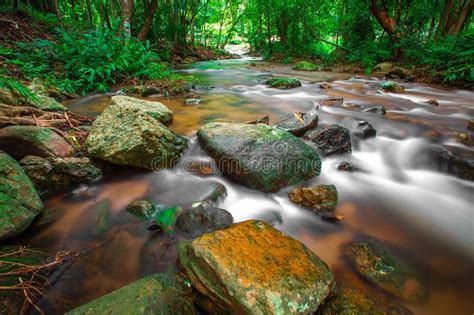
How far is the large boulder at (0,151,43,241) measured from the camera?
5.68 feet

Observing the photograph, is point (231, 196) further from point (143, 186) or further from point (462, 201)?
point (462, 201)

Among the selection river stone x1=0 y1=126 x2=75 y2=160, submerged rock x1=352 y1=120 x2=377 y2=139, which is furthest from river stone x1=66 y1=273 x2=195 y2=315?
submerged rock x1=352 y1=120 x2=377 y2=139

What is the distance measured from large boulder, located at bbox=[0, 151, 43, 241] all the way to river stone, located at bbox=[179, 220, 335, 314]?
1165mm

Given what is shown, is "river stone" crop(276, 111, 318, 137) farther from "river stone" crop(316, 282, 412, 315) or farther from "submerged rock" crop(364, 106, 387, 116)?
"river stone" crop(316, 282, 412, 315)

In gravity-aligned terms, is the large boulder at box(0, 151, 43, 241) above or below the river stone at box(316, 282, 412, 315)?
above

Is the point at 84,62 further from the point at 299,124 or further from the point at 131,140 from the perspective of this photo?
the point at 299,124

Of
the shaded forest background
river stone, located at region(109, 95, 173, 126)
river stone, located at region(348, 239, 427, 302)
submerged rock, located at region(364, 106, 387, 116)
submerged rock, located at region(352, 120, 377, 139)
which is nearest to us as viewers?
river stone, located at region(348, 239, 427, 302)

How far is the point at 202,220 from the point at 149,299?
2.62ft

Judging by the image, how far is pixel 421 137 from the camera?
352 cm

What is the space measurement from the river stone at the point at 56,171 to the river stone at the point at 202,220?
3.77 ft

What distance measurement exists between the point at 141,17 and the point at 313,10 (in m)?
9.24

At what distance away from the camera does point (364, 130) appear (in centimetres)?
365

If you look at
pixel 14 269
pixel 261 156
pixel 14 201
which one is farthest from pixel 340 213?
pixel 14 201

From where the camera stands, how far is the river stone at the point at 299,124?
3508 mm
